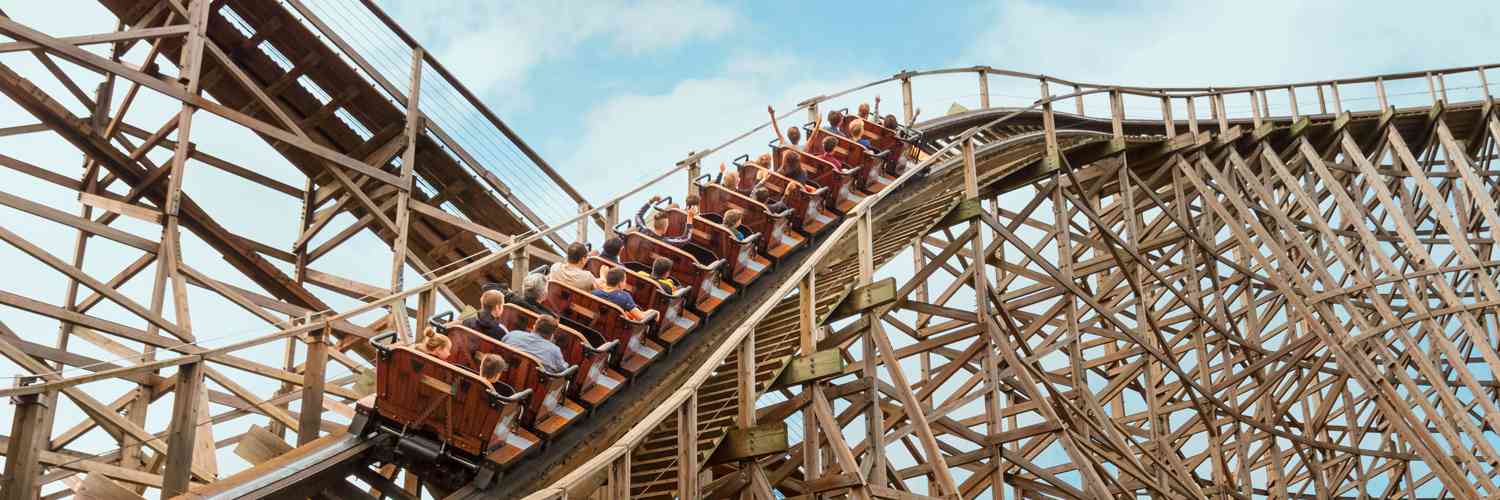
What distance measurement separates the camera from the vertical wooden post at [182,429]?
8.22 m

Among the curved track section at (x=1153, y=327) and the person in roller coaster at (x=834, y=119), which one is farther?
the person in roller coaster at (x=834, y=119)

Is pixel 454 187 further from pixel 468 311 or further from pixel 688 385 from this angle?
pixel 688 385

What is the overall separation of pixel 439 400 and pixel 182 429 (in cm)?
144

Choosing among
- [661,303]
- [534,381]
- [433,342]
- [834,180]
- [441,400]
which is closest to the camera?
[441,400]

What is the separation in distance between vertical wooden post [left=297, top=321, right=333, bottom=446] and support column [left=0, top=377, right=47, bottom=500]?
1394 mm

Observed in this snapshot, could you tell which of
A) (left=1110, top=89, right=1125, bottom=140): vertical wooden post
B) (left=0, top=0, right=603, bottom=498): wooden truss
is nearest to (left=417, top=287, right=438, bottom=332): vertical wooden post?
(left=0, top=0, right=603, bottom=498): wooden truss

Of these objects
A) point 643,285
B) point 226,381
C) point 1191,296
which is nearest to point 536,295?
point 643,285

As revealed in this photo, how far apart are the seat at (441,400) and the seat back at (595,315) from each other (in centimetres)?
151

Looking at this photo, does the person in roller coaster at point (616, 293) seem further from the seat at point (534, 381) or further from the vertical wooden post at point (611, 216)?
the vertical wooden post at point (611, 216)

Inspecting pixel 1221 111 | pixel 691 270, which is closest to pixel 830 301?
pixel 691 270

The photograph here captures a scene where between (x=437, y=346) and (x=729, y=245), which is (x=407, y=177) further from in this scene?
(x=437, y=346)

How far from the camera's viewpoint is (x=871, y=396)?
32.2 ft

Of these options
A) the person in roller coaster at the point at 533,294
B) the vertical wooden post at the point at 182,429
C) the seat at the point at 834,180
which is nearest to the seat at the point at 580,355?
the person in roller coaster at the point at 533,294

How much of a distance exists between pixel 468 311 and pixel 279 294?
14.1 feet
